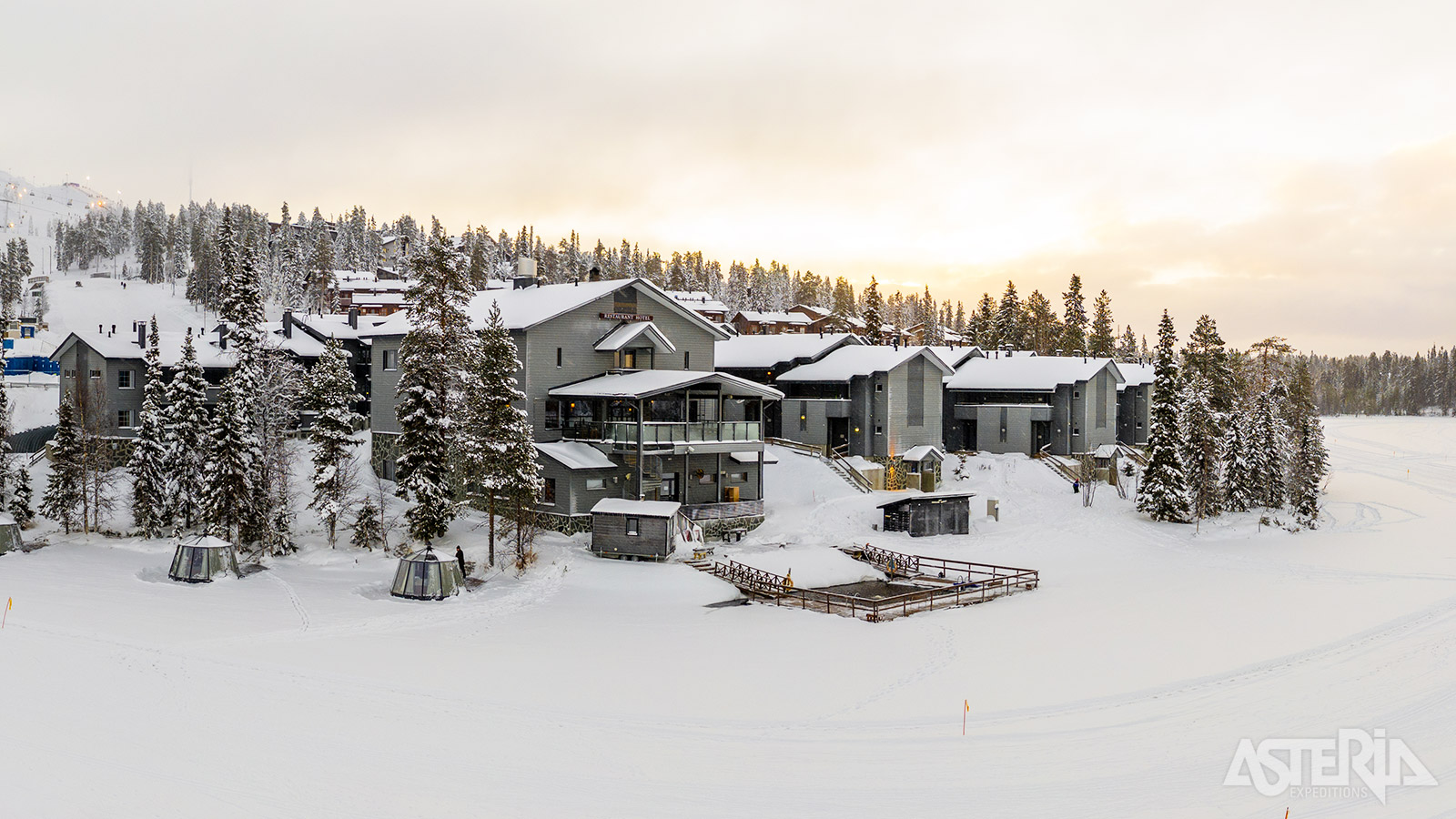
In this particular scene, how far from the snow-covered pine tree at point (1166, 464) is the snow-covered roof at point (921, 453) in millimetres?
11850

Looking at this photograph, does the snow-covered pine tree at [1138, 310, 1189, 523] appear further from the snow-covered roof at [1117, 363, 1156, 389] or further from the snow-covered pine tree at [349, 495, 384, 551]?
the snow-covered pine tree at [349, 495, 384, 551]

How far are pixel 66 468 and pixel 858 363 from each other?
142 feet

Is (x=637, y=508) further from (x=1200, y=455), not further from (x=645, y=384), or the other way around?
(x=1200, y=455)

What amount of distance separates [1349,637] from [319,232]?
17412cm

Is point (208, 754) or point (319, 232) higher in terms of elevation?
point (319, 232)

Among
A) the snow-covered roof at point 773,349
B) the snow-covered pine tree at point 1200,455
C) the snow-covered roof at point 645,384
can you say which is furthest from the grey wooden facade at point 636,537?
the snow-covered pine tree at point 1200,455

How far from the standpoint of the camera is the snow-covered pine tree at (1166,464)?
48750 mm

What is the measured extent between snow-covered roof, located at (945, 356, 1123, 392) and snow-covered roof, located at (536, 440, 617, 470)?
31.1 metres

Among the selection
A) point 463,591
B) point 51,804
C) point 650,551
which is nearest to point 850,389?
point 650,551

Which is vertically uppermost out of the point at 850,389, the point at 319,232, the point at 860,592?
the point at 319,232

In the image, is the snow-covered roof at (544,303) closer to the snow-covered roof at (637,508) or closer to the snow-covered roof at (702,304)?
the snow-covered roof at (637,508)

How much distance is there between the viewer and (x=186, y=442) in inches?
1545

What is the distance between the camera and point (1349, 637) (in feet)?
86.6

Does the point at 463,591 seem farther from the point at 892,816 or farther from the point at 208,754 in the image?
the point at 892,816
